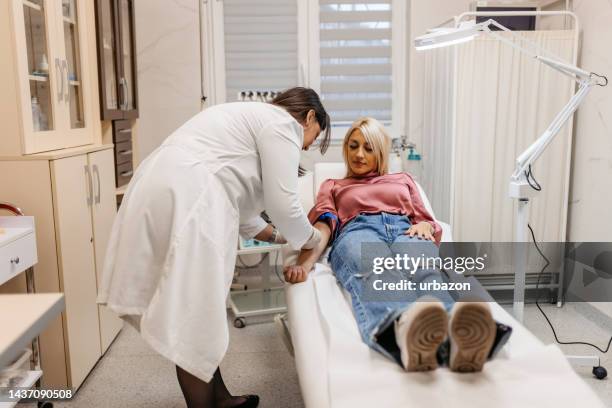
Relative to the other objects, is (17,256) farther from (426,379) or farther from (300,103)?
(426,379)

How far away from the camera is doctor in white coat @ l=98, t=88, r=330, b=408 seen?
59.0 inches

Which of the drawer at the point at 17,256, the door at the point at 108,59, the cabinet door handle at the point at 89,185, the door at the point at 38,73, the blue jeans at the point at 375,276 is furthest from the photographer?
the door at the point at 108,59

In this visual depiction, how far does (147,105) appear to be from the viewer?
3.36 metres

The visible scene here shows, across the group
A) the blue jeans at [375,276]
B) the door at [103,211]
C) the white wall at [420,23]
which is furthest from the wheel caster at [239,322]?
the white wall at [420,23]

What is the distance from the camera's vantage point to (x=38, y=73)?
2.04 m

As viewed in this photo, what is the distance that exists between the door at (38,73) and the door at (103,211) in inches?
8.4

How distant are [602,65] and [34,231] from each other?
2.57 meters

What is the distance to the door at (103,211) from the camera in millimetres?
2324

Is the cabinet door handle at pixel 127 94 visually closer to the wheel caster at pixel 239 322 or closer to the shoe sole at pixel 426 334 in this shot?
the wheel caster at pixel 239 322

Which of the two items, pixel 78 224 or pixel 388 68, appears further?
pixel 388 68

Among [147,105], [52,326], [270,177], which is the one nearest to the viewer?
[270,177]

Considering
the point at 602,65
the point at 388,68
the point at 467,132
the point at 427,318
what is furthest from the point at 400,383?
the point at 388,68

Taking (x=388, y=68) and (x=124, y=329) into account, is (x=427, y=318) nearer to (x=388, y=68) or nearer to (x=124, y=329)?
(x=124, y=329)

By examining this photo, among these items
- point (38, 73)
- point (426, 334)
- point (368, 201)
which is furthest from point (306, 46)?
point (426, 334)
